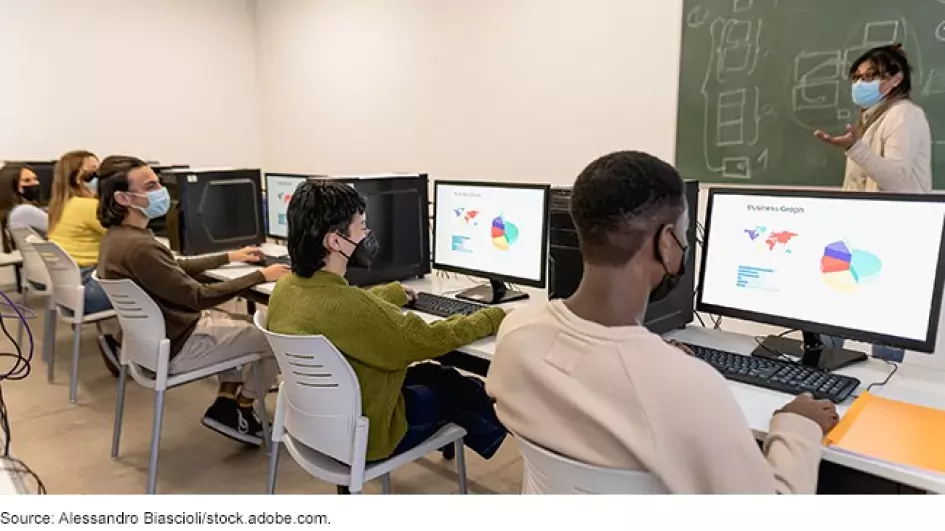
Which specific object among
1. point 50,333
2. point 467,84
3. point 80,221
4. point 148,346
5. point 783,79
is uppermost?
point 467,84

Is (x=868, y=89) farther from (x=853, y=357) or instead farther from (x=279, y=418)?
(x=279, y=418)

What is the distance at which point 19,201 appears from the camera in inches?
171

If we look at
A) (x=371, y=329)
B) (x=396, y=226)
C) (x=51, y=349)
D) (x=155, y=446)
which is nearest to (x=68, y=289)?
(x=51, y=349)

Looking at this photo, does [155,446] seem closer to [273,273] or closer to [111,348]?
[273,273]

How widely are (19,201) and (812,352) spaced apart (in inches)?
177

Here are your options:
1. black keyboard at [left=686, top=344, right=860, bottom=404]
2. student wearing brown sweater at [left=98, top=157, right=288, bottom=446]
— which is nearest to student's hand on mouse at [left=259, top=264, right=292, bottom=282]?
student wearing brown sweater at [left=98, top=157, right=288, bottom=446]

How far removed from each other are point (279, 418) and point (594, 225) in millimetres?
1230

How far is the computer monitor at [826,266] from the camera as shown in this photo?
1.49 meters

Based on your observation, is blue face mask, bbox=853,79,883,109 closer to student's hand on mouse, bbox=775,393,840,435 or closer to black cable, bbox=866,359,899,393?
black cable, bbox=866,359,899,393

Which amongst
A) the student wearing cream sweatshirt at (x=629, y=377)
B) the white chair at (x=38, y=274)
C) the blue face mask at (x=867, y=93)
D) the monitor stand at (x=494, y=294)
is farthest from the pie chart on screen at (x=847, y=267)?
the white chair at (x=38, y=274)

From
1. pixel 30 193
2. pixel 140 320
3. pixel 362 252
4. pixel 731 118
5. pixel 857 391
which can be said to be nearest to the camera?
pixel 857 391

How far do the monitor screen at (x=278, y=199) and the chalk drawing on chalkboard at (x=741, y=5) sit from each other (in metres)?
2.33

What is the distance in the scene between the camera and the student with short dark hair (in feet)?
13.6
